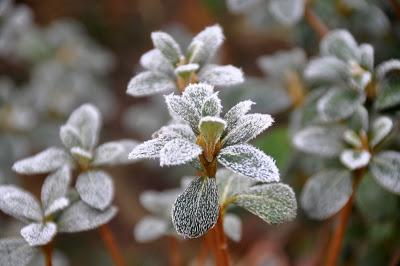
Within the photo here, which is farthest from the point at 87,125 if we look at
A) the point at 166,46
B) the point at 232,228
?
the point at 232,228

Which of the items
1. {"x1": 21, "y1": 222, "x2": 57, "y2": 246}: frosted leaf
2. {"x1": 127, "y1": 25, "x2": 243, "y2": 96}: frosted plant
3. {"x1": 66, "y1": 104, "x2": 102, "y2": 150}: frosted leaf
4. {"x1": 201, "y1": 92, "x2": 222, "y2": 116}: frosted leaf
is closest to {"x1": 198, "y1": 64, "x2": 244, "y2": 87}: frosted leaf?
{"x1": 127, "y1": 25, "x2": 243, "y2": 96}: frosted plant

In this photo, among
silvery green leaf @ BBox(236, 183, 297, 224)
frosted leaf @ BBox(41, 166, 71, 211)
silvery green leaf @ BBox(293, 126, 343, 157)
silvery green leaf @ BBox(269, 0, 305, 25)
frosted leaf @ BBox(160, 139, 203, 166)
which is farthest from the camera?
silvery green leaf @ BBox(269, 0, 305, 25)

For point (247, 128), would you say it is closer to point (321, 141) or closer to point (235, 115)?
point (235, 115)

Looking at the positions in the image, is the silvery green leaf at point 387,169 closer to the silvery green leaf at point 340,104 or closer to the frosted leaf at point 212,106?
the silvery green leaf at point 340,104

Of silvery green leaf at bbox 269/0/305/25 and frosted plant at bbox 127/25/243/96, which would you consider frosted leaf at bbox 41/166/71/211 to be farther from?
silvery green leaf at bbox 269/0/305/25

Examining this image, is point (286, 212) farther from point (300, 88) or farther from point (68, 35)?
point (68, 35)

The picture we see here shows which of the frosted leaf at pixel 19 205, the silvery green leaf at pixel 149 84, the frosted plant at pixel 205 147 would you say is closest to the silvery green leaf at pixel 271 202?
the frosted plant at pixel 205 147
